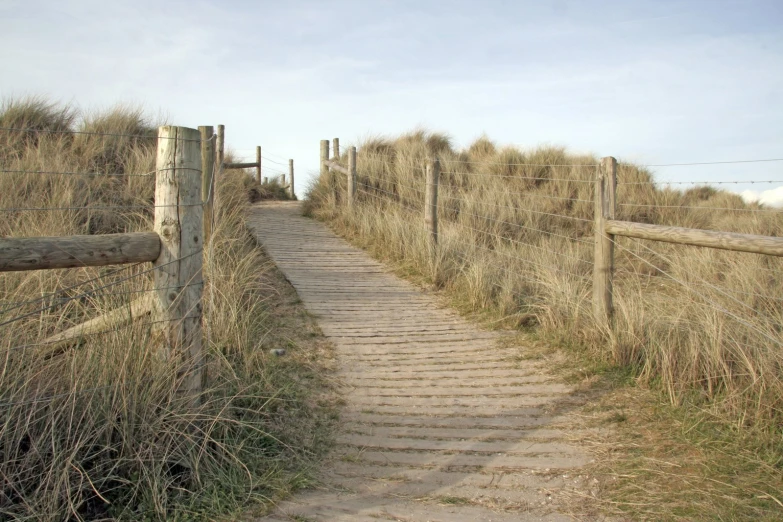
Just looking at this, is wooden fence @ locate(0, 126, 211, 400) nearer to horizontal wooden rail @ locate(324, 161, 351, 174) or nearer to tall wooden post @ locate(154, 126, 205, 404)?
tall wooden post @ locate(154, 126, 205, 404)

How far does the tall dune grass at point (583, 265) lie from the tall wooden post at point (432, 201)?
24 cm

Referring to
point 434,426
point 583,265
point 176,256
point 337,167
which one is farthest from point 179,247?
point 337,167

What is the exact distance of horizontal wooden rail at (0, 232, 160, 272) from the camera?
292 cm

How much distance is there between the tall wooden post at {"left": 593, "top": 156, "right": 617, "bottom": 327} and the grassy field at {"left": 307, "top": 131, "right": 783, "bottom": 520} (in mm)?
118

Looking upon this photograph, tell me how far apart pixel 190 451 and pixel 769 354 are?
12.1 ft

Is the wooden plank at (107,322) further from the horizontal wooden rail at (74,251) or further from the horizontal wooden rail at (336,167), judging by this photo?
the horizontal wooden rail at (336,167)

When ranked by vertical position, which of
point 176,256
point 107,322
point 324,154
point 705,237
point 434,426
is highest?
point 324,154

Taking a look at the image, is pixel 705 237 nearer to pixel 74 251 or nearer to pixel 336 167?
pixel 74 251

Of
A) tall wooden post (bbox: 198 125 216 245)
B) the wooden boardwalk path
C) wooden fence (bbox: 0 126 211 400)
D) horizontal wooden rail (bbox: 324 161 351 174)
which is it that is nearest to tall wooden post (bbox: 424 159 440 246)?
the wooden boardwalk path

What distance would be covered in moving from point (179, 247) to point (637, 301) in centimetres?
411

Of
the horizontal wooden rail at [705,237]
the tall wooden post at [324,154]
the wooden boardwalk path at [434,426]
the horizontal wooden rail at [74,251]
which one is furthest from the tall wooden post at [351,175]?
the horizontal wooden rail at [74,251]

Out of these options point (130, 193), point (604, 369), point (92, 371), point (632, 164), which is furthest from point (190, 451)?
point (632, 164)

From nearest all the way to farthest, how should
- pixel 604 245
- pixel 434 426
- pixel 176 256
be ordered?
pixel 176 256
pixel 434 426
pixel 604 245

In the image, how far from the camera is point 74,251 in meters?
3.06
